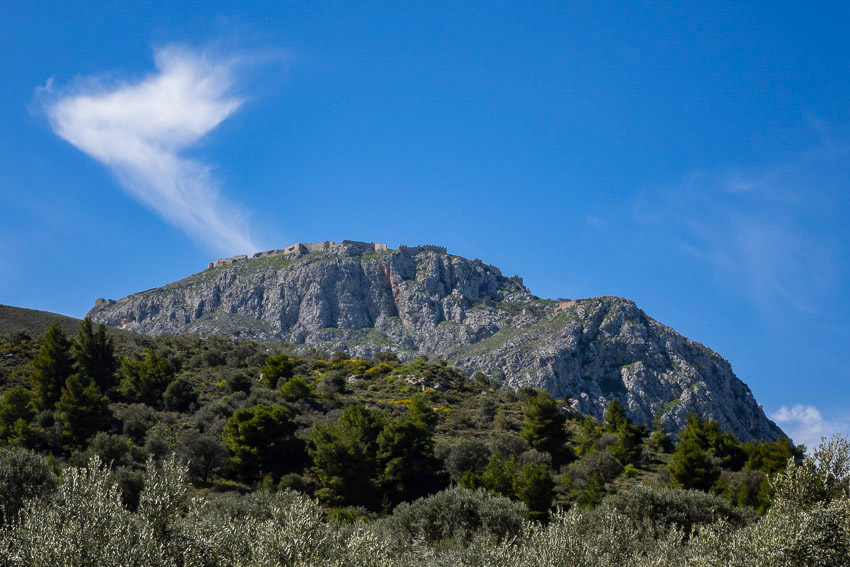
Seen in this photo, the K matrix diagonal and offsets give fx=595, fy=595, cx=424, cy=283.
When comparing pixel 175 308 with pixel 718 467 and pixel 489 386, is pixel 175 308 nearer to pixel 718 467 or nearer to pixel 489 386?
pixel 489 386

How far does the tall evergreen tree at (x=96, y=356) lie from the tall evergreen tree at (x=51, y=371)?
156 cm

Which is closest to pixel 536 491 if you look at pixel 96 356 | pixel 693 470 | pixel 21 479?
pixel 693 470

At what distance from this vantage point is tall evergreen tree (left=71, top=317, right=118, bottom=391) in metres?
42.7

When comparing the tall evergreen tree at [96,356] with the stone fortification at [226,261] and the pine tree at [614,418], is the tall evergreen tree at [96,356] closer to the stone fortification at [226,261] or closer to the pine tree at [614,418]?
the pine tree at [614,418]

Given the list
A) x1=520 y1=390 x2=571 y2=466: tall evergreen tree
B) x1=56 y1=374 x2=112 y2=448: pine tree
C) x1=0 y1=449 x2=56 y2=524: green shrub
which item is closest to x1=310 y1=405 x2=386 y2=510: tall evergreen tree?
x1=56 y1=374 x2=112 y2=448: pine tree

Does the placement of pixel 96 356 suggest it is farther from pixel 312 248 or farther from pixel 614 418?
pixel 312 248

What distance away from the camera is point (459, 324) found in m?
146

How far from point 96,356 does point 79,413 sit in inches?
483

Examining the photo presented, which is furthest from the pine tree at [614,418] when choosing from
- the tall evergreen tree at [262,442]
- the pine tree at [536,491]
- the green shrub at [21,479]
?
the green shrub at [21,479]

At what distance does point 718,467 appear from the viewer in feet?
118

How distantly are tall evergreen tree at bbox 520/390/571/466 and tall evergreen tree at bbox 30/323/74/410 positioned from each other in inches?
1216

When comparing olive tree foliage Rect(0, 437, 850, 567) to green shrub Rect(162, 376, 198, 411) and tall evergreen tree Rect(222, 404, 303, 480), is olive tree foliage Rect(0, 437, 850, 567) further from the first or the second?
green shrub Rect(162, 376, 198, 411)

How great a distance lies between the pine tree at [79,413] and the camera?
32.2 metres

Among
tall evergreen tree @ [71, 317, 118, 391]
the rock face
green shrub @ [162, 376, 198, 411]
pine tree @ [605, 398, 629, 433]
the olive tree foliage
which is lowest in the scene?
the olive tree foliage
